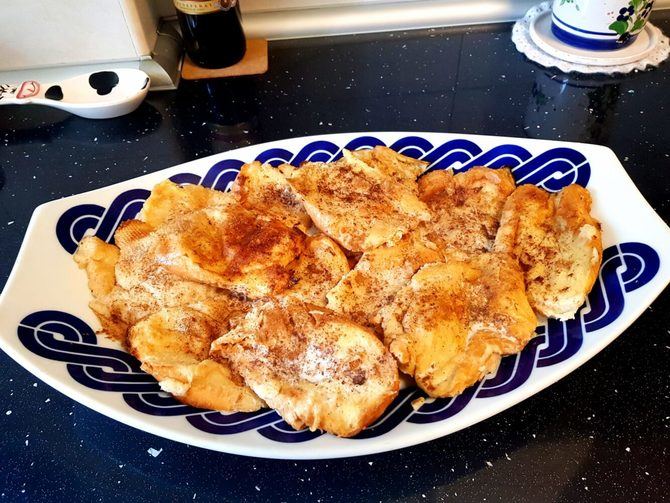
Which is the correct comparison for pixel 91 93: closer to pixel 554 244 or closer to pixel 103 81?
pixel 103 81

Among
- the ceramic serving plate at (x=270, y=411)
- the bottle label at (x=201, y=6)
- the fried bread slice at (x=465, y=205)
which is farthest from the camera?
the bottle label at (x=201, y=6)

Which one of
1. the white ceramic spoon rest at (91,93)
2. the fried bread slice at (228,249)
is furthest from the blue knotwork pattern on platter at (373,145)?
the white ceramic spoon rest at (91,93)

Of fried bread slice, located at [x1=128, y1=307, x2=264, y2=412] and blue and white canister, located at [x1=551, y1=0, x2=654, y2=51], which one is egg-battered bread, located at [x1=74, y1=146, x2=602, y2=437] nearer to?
fried bread slice, located at [x1=128, y1=307, x2=264, y2=412]

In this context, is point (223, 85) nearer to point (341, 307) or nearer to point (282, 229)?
point (282, 229)

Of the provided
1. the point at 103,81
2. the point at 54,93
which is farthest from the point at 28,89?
the point at 103,81

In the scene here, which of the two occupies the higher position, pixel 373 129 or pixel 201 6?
pixel 201 6

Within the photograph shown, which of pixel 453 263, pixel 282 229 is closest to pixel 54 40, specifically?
pixel 282 229

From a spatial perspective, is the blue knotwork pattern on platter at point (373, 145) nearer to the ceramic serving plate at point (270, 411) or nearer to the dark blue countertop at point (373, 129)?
the ceramic serving plate at point (270, 411)
